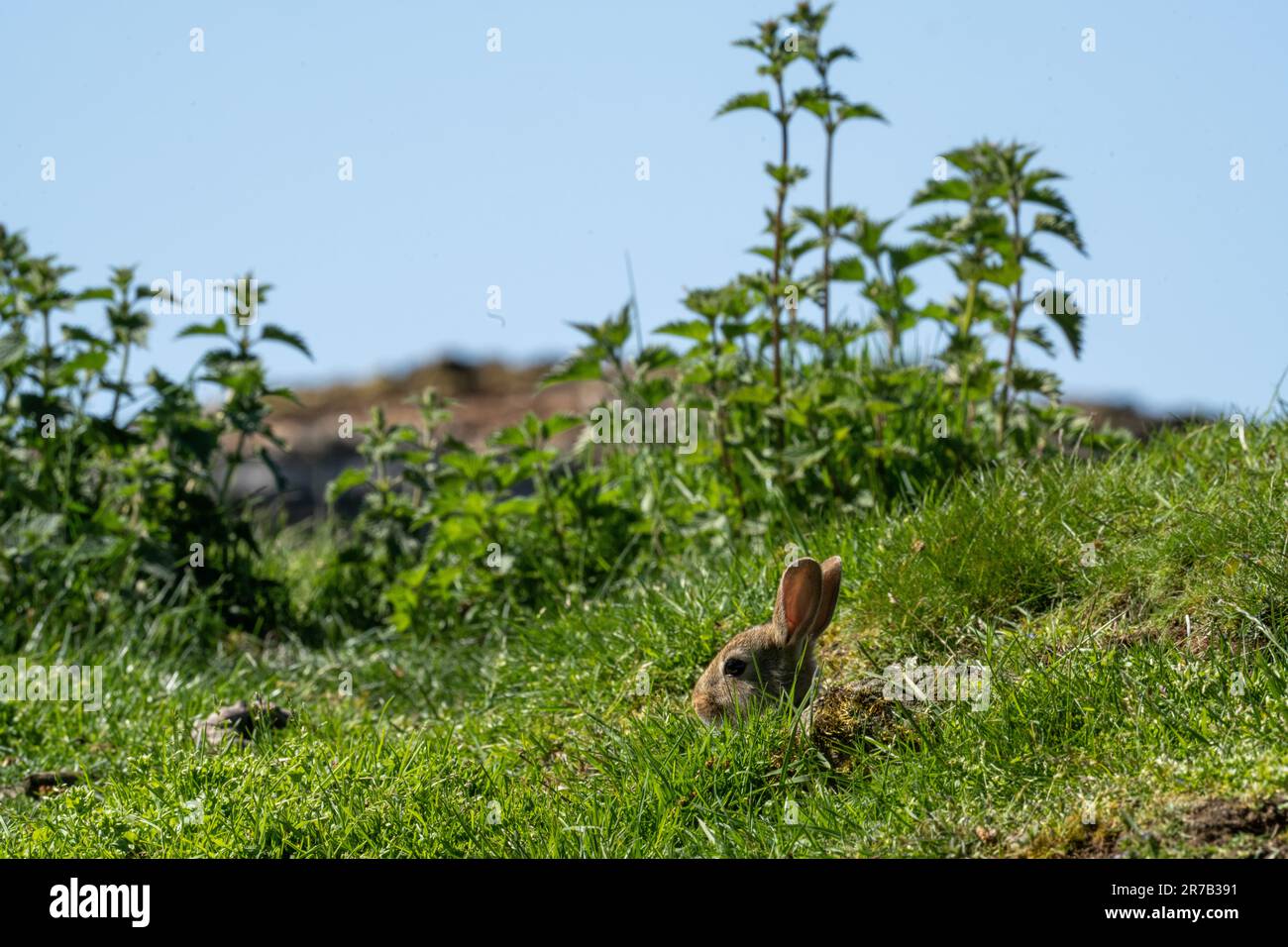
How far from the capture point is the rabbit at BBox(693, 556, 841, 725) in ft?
13.0

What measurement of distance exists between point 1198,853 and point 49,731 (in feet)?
13.4

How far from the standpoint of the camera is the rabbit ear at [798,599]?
3.92 meters

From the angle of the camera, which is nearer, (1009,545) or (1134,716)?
(1134,716)

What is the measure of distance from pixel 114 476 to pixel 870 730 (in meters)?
4.70

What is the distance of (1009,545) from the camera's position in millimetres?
4566

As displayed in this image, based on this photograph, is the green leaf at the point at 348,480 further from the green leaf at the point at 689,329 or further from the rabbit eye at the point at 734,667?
the rabbit eye at the point at 734,667

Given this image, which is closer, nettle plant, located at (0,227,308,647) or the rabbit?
the rabbit

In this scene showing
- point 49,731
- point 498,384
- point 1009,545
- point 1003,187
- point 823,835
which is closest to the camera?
point 823,835

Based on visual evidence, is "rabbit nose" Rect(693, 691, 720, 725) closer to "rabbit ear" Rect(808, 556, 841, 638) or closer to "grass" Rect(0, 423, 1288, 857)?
"grass" Rect(0, 423, 1288, 857)

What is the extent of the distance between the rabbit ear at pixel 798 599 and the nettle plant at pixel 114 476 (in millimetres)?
3503

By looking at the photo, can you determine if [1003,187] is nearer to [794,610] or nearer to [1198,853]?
[794,610]

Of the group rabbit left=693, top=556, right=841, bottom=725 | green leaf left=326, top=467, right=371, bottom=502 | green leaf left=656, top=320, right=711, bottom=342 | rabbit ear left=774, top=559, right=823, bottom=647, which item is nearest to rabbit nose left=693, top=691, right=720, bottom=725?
rabbit left=693, top=556, right=841, bottom=725

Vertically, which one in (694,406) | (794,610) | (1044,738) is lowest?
(1044,738)
